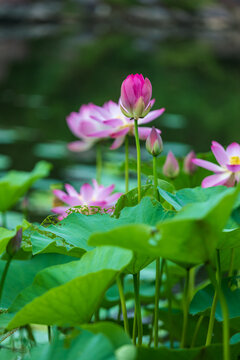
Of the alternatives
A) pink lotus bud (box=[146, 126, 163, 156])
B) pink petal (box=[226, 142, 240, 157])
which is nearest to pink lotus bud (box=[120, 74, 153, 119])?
pink lotus bud (box=[146, 126, 163, 156])

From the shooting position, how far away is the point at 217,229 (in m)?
0.47

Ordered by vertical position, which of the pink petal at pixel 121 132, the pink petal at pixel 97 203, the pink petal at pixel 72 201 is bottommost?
the pink petal at pixel 97 203

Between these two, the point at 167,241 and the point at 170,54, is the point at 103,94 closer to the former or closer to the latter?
the point at 167,241

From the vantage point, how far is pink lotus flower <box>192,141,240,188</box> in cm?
73

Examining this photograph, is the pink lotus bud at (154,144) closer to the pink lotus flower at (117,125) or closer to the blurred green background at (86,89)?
the pink lotus flower at (117,125)

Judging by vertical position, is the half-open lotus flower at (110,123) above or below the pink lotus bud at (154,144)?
above

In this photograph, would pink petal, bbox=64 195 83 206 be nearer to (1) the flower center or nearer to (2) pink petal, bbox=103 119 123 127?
(2) pink petal, bbox=103 119 123 127

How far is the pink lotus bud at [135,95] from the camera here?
66cm

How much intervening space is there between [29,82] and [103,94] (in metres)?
1.15

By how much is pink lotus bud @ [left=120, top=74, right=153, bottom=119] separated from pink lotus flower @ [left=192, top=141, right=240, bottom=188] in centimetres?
11

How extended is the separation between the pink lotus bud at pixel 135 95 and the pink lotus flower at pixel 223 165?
11cm

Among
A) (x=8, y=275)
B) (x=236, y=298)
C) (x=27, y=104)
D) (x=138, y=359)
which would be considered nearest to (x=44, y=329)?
(x=8, y=275)

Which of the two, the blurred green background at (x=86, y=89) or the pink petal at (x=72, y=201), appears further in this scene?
the blurred green background at (x=86, y=89)

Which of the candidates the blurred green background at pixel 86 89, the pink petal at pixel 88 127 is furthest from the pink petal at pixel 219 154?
the blurred green background at pixel 86 89
